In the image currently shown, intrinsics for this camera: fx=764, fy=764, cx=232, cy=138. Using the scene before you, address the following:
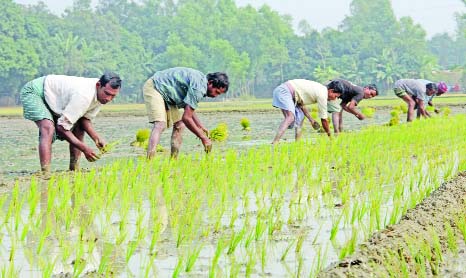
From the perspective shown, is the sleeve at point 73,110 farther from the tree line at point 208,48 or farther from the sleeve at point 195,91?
the tree line at point 208,48

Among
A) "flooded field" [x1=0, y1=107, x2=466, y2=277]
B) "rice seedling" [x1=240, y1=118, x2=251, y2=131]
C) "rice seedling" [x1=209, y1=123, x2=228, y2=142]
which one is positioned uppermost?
"flooded field" [x1=0, y1=107, x2=466, y2=277]

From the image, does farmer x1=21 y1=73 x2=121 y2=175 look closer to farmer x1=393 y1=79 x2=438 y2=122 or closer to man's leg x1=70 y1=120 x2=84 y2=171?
man's leg x1=70 y1=120 x2=84 y2=171

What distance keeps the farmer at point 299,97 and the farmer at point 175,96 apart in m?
2.25

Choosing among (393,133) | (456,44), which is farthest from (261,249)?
(456,44)

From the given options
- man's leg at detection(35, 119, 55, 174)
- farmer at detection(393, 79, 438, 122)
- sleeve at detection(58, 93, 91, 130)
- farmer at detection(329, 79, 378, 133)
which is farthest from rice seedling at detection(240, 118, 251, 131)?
sleeve at detection(58, 93, 91, 130)

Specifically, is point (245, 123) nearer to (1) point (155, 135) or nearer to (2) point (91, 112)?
(1) point (155, 135)

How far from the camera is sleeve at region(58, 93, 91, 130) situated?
596cm

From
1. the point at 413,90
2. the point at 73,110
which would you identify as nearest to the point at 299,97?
the point at 73,110

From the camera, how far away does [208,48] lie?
7269cm

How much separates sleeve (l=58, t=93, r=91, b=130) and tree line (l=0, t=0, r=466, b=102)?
48821 mm

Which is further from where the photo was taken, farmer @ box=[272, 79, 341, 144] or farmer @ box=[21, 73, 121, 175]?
farmer @ box=[272, 79, 341, 144]

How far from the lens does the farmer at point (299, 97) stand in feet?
30.4

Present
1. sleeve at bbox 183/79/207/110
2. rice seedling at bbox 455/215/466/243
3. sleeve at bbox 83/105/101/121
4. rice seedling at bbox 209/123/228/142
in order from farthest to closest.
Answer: rice seedling at bbox 209/123/228/142 < sleeve at bbox 183/79/207/110 < sleeve at bbox 83/105/101/121 < rice seedling at bbox 455/215/466/243

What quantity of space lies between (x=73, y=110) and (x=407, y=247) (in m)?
3.37
